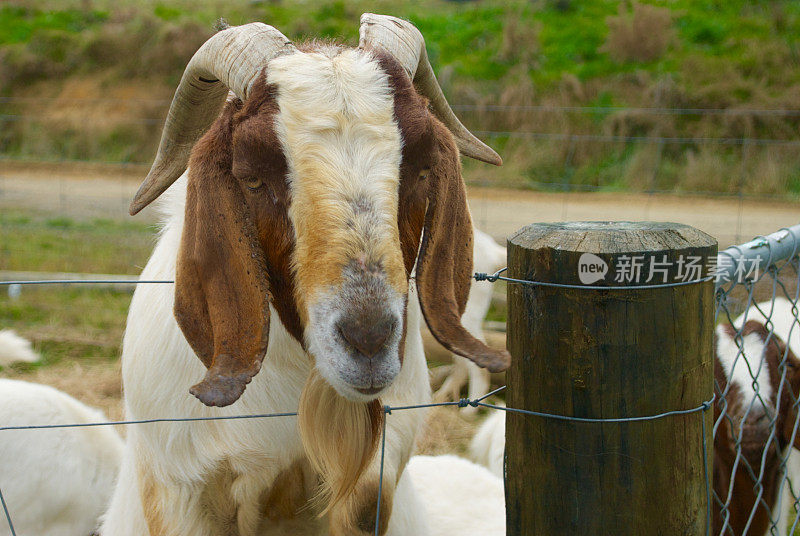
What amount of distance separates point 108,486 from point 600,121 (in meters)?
15.2

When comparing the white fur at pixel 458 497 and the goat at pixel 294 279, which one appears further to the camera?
the white fur at pixel 458 497

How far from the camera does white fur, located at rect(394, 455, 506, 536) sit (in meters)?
3.46

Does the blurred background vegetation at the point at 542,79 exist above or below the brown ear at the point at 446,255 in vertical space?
below

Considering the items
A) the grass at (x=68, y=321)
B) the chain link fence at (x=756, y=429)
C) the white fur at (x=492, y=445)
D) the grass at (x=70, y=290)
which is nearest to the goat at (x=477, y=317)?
the white fur at (x=492, y=445)

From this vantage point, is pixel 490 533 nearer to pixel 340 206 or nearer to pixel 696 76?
pixel 340 206

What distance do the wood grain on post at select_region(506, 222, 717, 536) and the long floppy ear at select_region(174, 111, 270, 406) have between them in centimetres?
61

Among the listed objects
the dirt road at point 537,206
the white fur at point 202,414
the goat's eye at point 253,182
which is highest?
the goat's eye at point 253,182

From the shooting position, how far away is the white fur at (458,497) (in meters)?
3.46

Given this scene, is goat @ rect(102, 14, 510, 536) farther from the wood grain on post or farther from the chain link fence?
the chain link fence

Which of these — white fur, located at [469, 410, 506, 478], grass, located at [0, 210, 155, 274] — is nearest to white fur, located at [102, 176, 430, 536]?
white fur, located at [469, 410, 506, 478]

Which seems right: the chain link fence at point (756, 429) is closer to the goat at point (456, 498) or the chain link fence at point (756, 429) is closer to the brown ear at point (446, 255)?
the goat at point (456, 498)

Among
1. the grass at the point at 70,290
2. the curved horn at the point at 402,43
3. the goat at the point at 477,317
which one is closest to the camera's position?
the curved horn at the point at 402,43

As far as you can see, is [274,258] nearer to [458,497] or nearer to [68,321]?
[458,497]

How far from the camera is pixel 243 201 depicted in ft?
6.01
